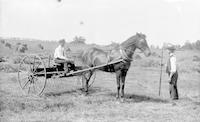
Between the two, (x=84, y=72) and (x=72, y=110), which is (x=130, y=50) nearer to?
(x=84, y=72)

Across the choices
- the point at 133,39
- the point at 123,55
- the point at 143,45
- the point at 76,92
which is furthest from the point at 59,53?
the point at 143,45

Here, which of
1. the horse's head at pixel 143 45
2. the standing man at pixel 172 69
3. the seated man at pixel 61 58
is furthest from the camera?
the seated man at pixel 61 58

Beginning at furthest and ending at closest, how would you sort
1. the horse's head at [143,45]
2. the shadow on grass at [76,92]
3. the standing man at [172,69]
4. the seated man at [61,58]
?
1. the shadow on grass at [76,92]
2. the seated man at [61,58]
3. the standing man at [172,69]
4. the horse's head at [143,45]

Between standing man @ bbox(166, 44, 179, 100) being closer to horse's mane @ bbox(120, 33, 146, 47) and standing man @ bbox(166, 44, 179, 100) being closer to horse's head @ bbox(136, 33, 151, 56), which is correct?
horse's head @ bbox(136, 33, 151, 56)

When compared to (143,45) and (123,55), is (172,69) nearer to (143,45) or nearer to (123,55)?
(143,45)

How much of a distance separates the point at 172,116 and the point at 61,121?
3.38m

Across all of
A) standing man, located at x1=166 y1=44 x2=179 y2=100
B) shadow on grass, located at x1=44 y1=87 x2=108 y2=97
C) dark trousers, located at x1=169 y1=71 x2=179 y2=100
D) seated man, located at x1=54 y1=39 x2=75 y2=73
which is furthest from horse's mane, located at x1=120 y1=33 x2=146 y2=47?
shadow on grass, located at x1=44 y1=87 x2=108 y2=97

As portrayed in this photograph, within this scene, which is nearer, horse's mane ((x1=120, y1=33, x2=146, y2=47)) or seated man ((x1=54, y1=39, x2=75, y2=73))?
horse's mane ((x1=120, y1=33, x2=146, y2=47))

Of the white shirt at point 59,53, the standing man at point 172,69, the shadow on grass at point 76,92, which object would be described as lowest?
the shadow on grass at point 76,92

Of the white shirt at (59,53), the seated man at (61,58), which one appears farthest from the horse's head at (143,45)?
the white shirt at (59,53)

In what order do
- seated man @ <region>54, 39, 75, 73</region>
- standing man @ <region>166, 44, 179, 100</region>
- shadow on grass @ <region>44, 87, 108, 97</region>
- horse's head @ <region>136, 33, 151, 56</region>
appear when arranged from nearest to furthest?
1. horse's head @ <region>136, 33, 151, 56</region>
2. standing man @ <region>166, 44, 179, 100</region>
3. seated man @ <region>54, 39, 75, 73</region>
4. shadow on grass @ <region>44, 87, 108, 97</region>

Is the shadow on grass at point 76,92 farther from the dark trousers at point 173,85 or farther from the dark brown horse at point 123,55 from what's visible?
the dark trousers at point 173,85

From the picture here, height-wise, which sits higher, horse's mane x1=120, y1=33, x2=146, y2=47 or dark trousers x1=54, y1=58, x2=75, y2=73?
horse's mane x1=120, y1=33, x2=146, y2=47

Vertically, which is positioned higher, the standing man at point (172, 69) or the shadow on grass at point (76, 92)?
the standing man at point (172, 69)
